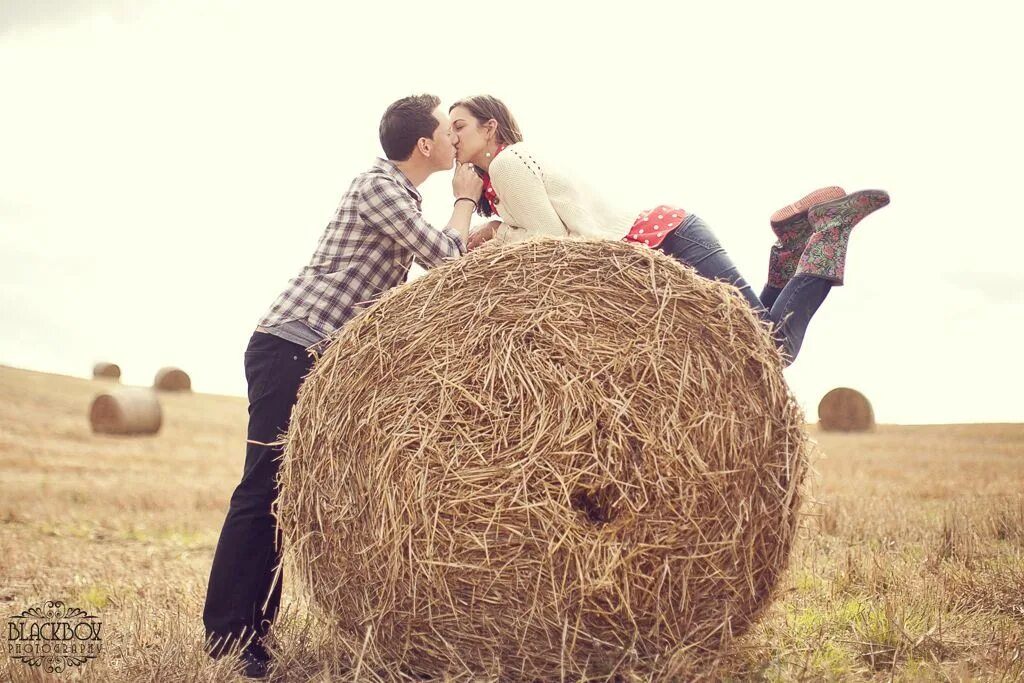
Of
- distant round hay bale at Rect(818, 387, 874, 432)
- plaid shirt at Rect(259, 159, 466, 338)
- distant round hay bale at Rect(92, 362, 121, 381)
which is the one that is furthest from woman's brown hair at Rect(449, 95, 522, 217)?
distant round hay bale at Rect(92, 362, 121, 381)

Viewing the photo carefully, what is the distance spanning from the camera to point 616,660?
2812 millimetres

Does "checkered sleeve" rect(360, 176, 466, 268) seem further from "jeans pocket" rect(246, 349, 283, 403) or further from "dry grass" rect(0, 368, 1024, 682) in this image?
"dry grass" rect(0, 368, 1024, 682)

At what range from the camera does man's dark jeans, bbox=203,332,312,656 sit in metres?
3.30

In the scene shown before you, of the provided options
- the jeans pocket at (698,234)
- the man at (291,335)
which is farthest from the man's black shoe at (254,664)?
the jeans pocket at (698,234)

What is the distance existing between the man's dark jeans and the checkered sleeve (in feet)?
1.91

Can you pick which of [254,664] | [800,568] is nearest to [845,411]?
[800,568]

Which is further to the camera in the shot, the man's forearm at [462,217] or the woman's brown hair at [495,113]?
the woman's brown hair at [495,113]

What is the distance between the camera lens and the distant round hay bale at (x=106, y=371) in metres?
25.7

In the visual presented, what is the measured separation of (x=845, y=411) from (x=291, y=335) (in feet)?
48.3

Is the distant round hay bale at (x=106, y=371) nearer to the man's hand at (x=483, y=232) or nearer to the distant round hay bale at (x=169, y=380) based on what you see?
the distant round hay bale at (x=169, y=380)

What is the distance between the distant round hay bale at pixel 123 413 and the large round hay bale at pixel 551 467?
45.2 ft

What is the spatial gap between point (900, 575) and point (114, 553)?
508 centimetres

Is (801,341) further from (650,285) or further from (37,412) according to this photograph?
(37,412)

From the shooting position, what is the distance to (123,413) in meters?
15.3
